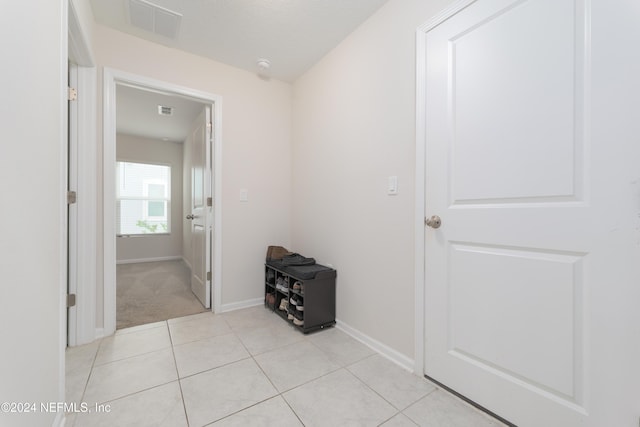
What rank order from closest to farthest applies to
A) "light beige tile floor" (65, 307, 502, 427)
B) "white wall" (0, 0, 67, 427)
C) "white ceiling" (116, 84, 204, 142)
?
"white wall" (0, 0, 67, 427) < "light beige tile floor" (65, 307, 502, 427) < "white ceiling" (116, 84, 204, 142)

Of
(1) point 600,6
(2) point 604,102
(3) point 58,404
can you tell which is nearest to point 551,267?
(2) point 604,102

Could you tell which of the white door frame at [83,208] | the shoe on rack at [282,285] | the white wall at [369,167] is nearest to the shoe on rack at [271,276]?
the shoe on rack at [282,285]

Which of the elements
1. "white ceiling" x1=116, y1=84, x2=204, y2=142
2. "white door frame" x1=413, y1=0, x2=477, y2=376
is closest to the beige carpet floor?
"white door frame" x1=413, y1=0, x2=477, y2=376

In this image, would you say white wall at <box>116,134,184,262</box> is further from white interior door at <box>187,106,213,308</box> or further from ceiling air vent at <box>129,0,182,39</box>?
ceiling air vent at <box>129,0,182,39</box>

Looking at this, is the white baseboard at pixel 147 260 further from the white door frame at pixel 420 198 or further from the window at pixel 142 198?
the white door frame at pixel 420 198

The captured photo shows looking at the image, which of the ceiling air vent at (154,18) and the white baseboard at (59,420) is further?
the ceiling air vent at (154,18)

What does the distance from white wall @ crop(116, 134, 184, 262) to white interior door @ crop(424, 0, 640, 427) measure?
537cm

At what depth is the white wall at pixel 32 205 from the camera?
0.74 m

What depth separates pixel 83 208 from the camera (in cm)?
191

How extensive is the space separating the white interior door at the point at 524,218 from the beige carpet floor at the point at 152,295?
90.7 inches

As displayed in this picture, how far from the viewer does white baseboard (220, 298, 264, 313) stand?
2533 mm

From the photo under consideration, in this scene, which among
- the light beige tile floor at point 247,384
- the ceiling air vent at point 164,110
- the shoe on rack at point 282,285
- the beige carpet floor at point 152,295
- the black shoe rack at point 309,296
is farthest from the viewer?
the ceiling air vent at point 164,110

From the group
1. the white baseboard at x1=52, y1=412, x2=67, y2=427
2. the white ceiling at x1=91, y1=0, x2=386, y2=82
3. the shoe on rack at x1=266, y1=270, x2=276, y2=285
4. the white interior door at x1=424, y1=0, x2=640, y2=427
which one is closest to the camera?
the white interior door at x1=424, y1=0, x2=640, y2=427

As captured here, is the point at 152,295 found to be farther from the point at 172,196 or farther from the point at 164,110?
the point at 172,196
